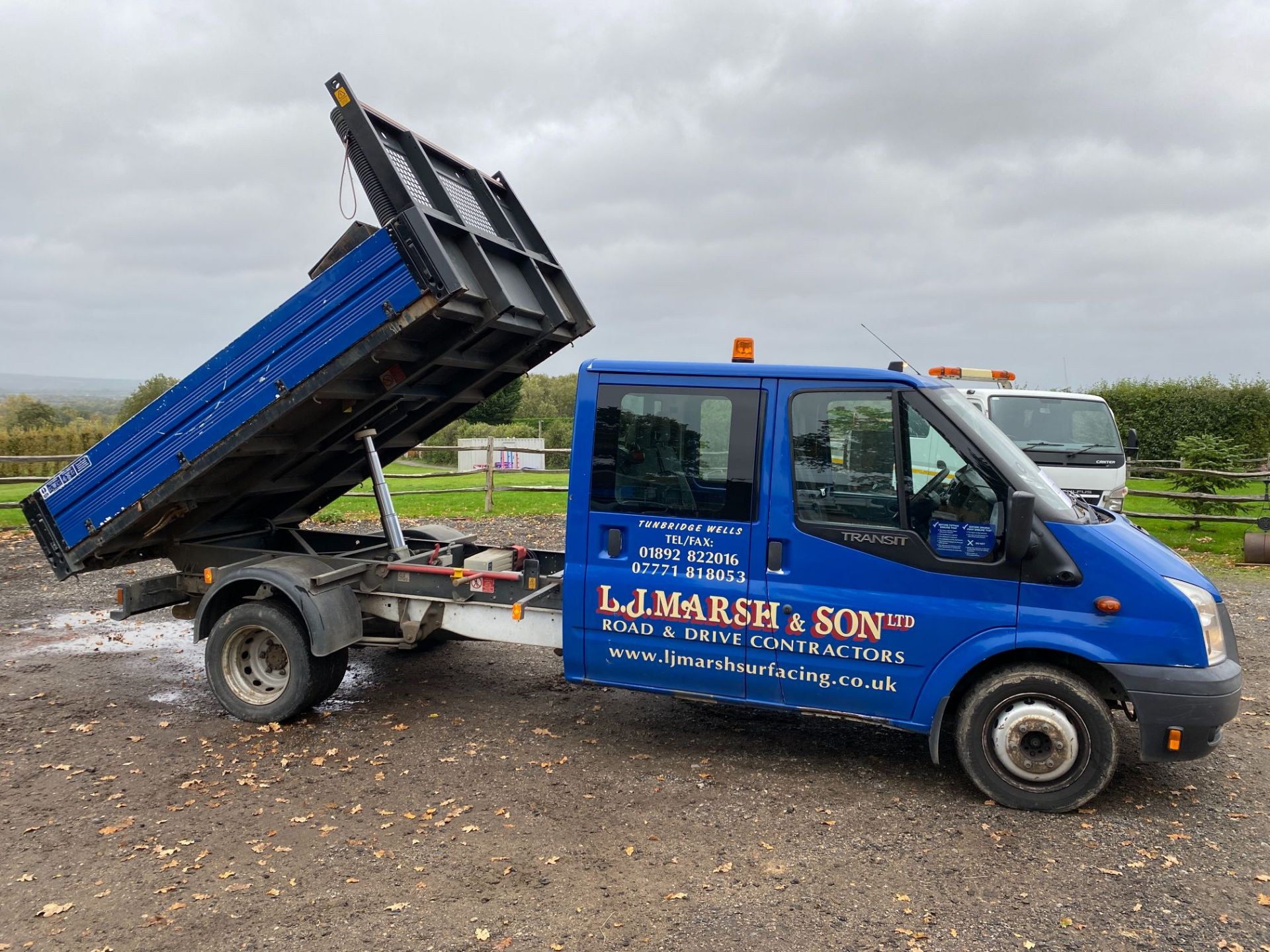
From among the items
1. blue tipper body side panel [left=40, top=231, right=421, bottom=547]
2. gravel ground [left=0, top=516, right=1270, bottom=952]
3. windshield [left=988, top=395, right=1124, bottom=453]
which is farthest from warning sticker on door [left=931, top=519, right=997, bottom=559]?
windshield [left=988, top=395, right=1124, bottom=453]

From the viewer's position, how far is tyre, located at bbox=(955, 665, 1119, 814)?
14.7ft

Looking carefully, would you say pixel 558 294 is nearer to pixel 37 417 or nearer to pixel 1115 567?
pixel 1115 567

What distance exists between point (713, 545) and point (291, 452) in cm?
309

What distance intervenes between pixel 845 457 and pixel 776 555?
24.8 inches

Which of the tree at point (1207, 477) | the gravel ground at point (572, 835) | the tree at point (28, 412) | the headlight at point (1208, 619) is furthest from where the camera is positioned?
the tree at point (28, 412)

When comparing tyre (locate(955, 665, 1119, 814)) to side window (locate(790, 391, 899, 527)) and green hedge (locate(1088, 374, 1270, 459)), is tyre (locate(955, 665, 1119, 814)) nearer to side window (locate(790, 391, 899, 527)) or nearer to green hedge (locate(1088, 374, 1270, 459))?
side window (locate(790, 391, 899, 527))

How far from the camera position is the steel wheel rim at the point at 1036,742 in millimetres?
4527

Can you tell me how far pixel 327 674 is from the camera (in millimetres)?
5941

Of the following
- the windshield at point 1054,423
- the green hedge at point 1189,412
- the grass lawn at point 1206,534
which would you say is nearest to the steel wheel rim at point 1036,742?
the windshield at point 1054,423

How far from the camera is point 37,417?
152 feet

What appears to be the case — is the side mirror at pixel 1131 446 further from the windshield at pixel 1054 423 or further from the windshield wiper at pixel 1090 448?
the windshield wiper at pixel 1090 448

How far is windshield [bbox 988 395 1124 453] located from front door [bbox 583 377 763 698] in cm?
734

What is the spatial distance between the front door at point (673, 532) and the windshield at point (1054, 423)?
734 cm

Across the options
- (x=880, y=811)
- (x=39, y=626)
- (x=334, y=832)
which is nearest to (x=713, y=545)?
(x=880, y=811)
